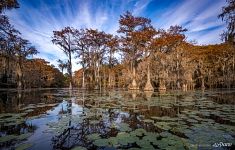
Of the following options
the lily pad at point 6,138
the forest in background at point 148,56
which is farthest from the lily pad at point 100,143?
the forest in background at point 148,56

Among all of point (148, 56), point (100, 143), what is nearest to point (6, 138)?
point (100, 143)

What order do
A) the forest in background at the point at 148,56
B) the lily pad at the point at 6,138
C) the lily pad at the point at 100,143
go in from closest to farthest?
the lily pad at the point at 100,143, the lily pad at the point at 6,138, the forest in background at the point at 148,56

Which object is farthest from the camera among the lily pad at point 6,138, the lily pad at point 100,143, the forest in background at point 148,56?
the forest in background at point 148,56

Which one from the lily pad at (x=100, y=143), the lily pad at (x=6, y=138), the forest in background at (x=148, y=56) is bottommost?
the lily pad at (x=100, y=143)

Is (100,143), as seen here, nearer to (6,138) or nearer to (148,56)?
(6,138)

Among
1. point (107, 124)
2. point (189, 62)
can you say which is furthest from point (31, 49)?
point (107, 124)

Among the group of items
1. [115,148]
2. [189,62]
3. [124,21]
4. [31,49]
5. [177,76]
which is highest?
[124,21]

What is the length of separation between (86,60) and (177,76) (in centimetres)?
1664

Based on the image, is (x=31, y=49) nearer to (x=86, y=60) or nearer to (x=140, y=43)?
(x=86, y=60)

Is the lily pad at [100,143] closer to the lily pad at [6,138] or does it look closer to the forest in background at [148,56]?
the lily pad at [6,138]

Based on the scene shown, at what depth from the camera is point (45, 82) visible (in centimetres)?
6222

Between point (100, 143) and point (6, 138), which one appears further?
point (6, 138)

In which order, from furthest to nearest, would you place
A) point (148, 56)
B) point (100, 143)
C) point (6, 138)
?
point (148, 56)
point (6, 138)
point (100, 143)

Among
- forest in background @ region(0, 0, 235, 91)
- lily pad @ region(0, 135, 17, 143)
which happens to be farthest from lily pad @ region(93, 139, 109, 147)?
forest in background @ region(0, 0, 235, 91)
